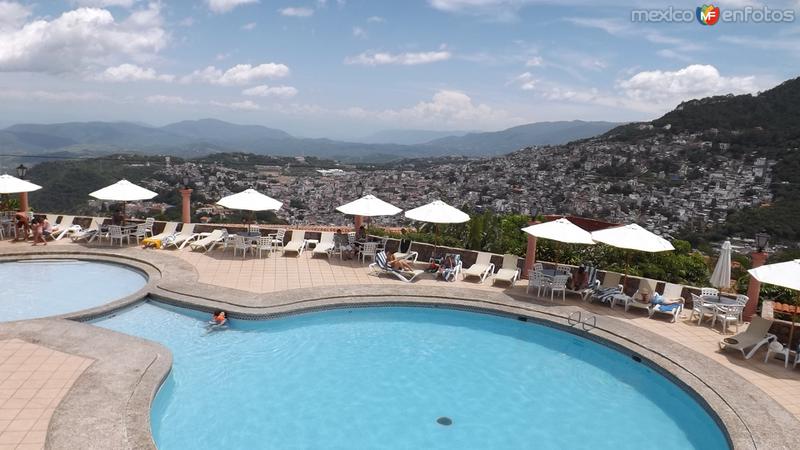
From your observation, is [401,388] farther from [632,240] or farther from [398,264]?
[632,240]

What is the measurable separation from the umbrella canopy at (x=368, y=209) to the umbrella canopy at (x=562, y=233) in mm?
3814

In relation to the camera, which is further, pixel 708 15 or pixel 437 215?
pixel 708 15

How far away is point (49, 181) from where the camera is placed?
78.7 feet

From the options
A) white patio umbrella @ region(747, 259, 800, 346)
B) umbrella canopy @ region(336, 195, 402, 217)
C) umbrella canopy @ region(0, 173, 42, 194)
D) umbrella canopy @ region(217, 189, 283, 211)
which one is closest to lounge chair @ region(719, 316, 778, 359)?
white patio umbrella @ region(747, 259, 800, 346)

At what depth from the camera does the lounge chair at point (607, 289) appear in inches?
417

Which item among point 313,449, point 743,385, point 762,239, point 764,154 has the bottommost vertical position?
point 313,449

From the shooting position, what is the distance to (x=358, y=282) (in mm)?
11594

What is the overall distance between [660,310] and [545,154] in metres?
34.9

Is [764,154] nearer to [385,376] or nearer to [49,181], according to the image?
[385,376]

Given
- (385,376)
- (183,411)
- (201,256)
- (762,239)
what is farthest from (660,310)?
(201,256)

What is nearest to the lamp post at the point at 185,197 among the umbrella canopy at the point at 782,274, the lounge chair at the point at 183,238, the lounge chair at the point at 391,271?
the lounge chair at the point at 183,238

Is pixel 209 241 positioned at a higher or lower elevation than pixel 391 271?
higher

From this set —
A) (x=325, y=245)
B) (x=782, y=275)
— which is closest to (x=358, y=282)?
(x=325, y=245)

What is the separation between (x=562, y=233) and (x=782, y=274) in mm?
3780
